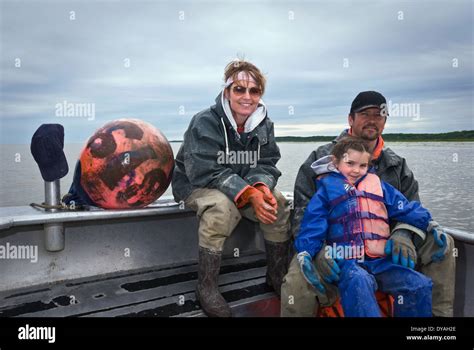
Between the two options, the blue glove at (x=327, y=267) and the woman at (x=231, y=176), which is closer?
the blue glove at (x=327, y=267)

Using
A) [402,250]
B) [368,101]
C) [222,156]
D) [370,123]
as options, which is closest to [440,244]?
[402,250]

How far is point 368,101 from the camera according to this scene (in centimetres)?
270

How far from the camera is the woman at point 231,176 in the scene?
2559mm

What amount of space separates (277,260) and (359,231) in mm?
717

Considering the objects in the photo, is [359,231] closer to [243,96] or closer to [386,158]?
[386,158]

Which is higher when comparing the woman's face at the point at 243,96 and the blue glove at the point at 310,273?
the woman's face at the point at 243,96

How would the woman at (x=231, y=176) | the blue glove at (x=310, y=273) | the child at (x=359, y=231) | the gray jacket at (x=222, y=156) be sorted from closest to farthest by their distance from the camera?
the child at (x=359, y=231) → the blue glove at (x=310, y=273) → the woman at (x=231, y=176) → the gray jacket at (x=222, y=156)

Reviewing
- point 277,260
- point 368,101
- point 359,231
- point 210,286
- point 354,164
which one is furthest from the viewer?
point 277,260

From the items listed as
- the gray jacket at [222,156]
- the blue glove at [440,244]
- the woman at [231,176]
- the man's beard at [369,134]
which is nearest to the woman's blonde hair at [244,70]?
the woman at [231,176]

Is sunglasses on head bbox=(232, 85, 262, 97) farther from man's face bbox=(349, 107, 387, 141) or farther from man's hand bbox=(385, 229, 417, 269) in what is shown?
man's hand bbox=(385, 229, 417, 269)

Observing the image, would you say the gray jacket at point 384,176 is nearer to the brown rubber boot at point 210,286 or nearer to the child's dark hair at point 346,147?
the child's dark hair at point 346,147

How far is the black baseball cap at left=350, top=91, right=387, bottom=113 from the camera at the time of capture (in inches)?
106

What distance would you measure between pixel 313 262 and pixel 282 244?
516 mm

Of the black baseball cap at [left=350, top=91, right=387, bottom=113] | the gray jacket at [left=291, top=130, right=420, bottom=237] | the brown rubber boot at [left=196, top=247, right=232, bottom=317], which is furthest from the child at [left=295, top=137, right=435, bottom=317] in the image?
the brown rubber boot at [left=196, top=247, right=232, bottom=317]
